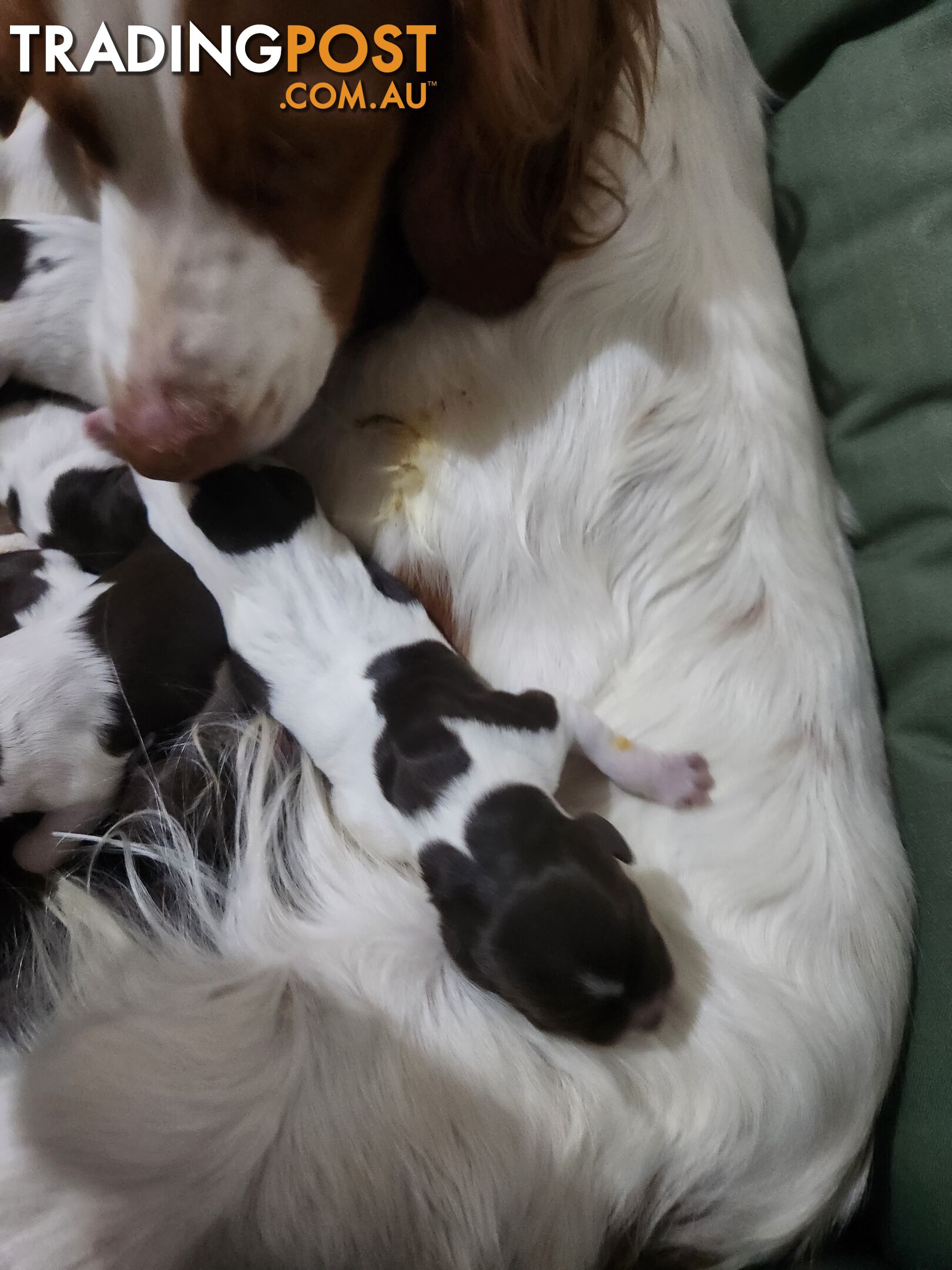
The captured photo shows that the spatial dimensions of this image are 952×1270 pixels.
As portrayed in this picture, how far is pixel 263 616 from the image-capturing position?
3.27ft

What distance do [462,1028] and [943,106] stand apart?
3.29 ft

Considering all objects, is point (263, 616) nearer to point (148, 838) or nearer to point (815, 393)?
point (148, 838)

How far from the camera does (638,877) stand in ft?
2.94

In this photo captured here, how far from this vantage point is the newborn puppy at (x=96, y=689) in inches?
38.8

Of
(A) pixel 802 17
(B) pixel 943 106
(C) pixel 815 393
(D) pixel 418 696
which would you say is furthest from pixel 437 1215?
(A) pixel 802 17

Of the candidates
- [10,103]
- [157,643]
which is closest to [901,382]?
[157,643]

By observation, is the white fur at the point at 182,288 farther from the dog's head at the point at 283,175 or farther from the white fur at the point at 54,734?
the white fur at the point at 54,734

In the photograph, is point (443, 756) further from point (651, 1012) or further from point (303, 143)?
point (303, 143)

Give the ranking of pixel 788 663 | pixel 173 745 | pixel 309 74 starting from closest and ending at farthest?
pixel 309 74
pixel 788 663
pixel 173 745

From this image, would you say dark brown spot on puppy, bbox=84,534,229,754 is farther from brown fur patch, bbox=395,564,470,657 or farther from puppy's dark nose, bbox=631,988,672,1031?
puppy's dark nose, bbox=631,988,672,1031

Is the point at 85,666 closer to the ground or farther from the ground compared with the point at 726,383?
closer to the ground

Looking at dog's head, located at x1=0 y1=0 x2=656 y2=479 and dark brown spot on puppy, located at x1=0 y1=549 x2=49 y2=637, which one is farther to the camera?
dark brown spot on puppy, located at x1=0 y1=549 x2=49 y2=637

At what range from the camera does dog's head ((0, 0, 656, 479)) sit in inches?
28.5

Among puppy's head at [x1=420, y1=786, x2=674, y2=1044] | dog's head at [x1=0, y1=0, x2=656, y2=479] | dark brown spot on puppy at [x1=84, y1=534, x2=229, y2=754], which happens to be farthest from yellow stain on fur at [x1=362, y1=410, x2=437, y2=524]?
puppy's head at [x1=420, y1=786, x2=674, y2=1044]
